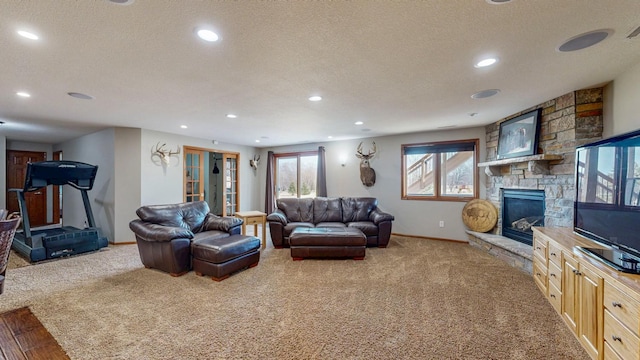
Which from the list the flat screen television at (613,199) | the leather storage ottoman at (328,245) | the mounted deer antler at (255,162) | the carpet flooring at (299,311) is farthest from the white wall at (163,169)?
the flat screen television at (613,199)

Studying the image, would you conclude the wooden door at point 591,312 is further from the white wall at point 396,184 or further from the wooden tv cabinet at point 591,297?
the white wall at point 396,184

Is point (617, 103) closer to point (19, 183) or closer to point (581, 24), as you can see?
point (581, 24)

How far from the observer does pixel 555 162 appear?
342 centimetres

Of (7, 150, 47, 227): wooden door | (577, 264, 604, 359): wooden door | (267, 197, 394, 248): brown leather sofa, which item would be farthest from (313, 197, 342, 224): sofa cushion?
(7, 150, 47, 227): wooden door

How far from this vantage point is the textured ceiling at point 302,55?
1.62m

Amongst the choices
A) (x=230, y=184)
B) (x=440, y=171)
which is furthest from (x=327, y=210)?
(x=230, y=184)

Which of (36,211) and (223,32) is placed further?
(36,211)

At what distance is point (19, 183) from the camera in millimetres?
7168

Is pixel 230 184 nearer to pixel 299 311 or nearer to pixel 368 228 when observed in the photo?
pixel 368 228

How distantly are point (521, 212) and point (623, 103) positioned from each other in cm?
210

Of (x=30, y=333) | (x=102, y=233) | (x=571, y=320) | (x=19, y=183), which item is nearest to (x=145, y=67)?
(x=30, y=333)

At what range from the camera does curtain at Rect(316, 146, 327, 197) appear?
22.9 ft

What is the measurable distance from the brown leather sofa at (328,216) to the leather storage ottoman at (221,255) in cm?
119

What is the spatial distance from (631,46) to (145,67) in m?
4.15
